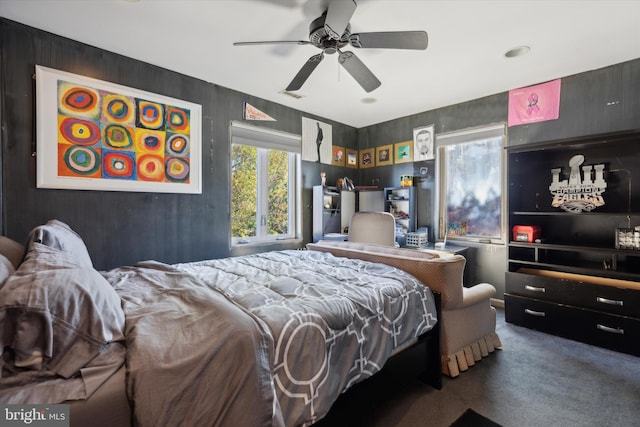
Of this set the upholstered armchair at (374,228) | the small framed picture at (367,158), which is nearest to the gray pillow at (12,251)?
the upholstered armchair at (374,228)

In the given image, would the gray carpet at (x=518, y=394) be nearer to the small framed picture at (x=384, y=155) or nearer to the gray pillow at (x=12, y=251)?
the gray pillow at (x=12, y=251)

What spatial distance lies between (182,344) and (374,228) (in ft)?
9.02

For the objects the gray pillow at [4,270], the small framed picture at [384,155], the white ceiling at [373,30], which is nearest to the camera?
the gray pillow at [4,270]

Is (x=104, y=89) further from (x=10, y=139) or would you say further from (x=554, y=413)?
(x=554, y=413)

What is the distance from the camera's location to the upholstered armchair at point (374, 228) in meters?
3.41

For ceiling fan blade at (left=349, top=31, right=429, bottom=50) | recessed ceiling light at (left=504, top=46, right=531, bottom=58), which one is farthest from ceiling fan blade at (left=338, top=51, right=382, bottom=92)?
recessed ceiling light at (left=504, top=46, right=531, bottom=58)

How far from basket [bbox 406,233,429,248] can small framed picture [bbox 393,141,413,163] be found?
1219 mm

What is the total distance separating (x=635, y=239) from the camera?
2.56m

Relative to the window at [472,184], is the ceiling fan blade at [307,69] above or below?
above

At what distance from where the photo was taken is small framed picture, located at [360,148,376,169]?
500 centimetres

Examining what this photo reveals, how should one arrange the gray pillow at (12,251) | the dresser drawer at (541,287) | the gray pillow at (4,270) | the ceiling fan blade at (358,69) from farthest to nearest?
the dresser drawer at (541,287) < the ceiling fan blade at (358,69) < the gray pillow at (12,251) < the gray pillow at (4,270)

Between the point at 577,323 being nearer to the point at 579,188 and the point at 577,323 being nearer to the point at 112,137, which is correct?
the point at 579,188

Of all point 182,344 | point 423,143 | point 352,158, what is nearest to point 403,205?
point 423,143

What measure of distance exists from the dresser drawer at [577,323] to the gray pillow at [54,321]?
345 centimetres
